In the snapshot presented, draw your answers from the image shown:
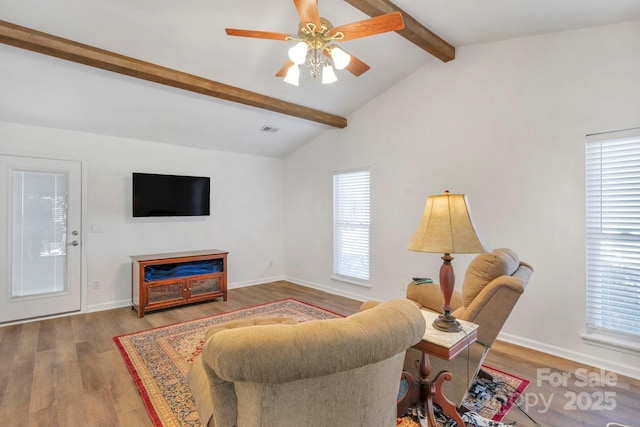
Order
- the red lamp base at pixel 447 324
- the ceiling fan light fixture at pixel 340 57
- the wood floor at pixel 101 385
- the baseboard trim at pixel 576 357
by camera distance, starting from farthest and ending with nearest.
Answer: the baseboard trim at pixel 576 357
the ceiling fan light fixture at pixel 340 57
the wood floor at pixel 101 385
the red lamp base at pixel 447 324

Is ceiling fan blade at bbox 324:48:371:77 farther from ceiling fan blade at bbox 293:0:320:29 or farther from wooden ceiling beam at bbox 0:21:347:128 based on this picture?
wooden ceiling beam at bbox 0:21:347:128

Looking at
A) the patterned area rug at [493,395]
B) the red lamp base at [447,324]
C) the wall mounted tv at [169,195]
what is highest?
the wall mounted tv at [169,195]

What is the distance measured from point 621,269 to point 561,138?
124cm

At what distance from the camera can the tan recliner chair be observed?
1.93m

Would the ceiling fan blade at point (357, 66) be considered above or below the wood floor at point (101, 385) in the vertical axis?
above

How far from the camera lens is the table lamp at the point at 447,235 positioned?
1681 mm

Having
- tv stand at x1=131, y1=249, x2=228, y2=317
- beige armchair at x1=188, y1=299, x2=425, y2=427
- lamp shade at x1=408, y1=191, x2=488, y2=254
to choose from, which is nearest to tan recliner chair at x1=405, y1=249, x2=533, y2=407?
lamp shade at x1=408, y1=191, x2=488, y2=254

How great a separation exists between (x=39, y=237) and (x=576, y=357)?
234 inches

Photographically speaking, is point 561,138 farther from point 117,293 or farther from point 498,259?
point 117,293

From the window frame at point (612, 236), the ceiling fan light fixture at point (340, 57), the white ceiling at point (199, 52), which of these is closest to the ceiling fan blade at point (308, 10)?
the ceiling fan light fixture at point (340, 57)

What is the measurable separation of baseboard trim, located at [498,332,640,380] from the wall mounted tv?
4426 millimetres

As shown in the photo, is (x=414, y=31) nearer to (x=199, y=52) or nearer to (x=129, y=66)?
(x=199, y=52)

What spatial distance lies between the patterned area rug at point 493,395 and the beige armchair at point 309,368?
1.11 meters

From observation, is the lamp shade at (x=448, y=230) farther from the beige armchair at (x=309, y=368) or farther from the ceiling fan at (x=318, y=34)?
the ceiling fan at (x=318, y=34)
